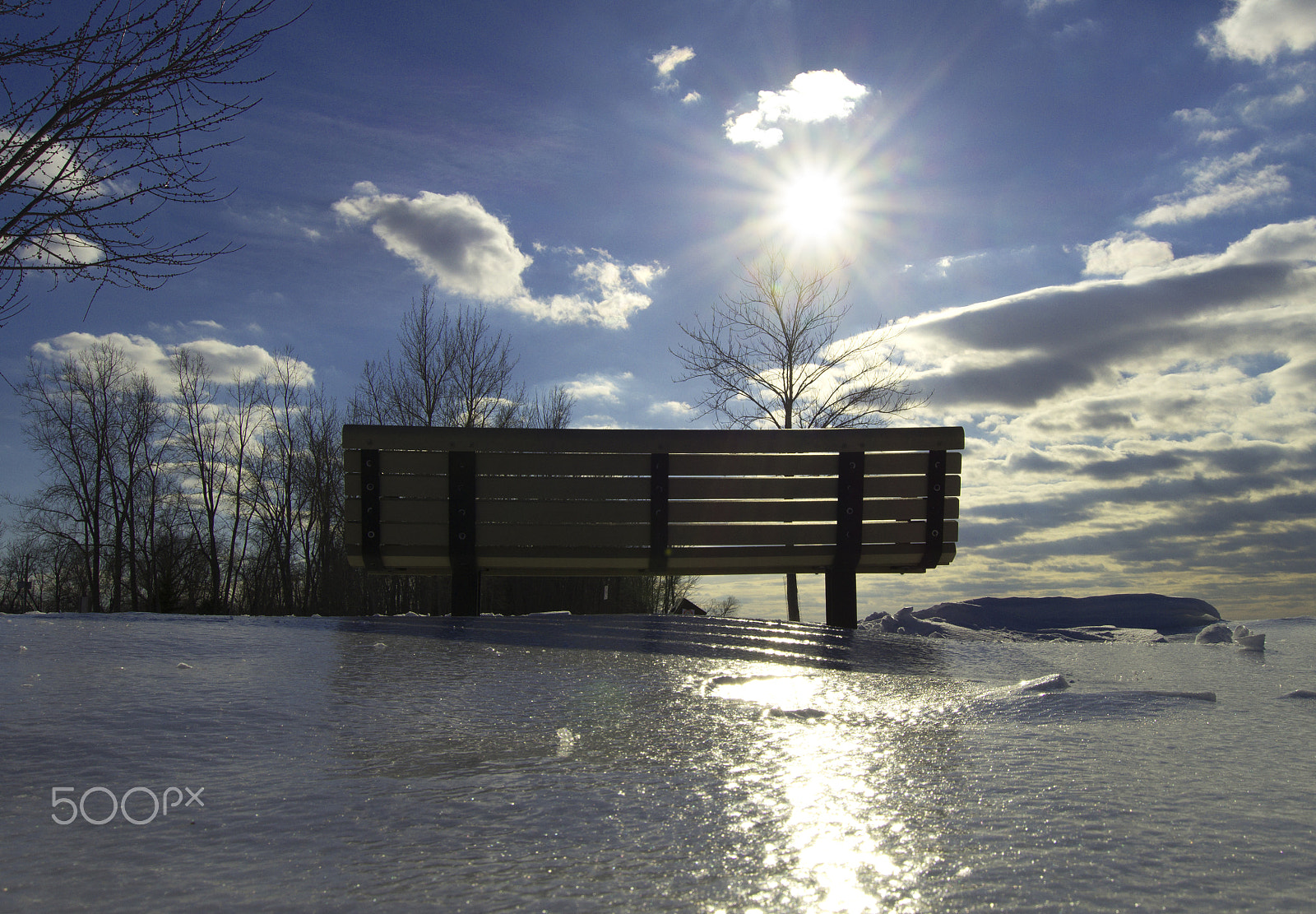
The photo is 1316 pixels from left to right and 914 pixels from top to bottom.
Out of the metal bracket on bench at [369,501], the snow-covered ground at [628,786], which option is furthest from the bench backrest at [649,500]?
the snow-covered ground at [628,786]

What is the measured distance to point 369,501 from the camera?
485 cm

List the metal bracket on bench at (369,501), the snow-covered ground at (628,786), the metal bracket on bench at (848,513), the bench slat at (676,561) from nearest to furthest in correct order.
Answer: the snow-covered ground at (628,786)
the metal bracket on bench at (369,501)
the bench slat at (676,561)
the metal bracket on bench at (848,513)

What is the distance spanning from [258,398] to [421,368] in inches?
478

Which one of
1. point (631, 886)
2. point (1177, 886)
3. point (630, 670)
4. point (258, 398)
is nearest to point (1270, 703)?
point (1177, 886)

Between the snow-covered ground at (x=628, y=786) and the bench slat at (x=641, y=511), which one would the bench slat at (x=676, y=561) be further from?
the snow-covered ground at (x=628, y=786)

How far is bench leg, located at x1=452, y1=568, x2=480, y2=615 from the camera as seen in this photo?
193 inches

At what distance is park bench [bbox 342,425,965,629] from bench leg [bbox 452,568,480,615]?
0.01m

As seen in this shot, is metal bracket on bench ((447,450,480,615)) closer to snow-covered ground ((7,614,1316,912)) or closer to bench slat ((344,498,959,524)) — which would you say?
bench slat ((344,498,959,524))

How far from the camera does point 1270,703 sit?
98.3 inches

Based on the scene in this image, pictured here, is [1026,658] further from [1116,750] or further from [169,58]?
[169,58]

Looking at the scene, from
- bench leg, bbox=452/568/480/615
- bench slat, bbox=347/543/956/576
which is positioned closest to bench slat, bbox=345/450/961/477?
bench slat, bbox=347/543/956/576

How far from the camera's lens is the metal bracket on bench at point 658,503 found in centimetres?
496

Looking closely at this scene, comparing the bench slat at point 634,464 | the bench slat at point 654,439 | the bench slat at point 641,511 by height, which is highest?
the bench slat at point 654,439

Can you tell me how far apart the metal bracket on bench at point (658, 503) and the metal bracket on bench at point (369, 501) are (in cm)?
173
